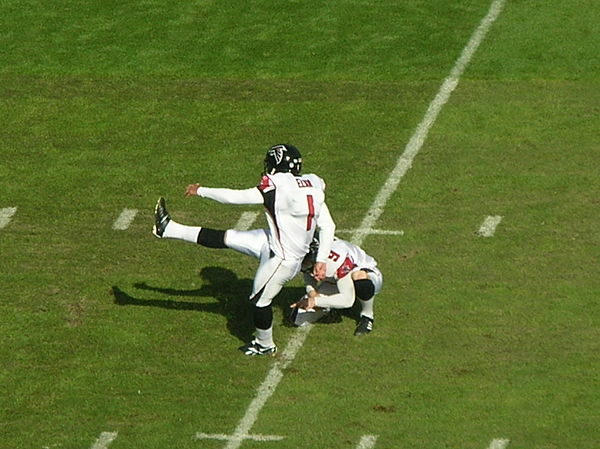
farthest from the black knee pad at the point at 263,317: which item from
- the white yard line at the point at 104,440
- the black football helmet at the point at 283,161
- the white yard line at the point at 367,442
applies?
the white yard line at the point at 104,440

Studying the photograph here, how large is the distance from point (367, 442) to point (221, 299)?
10.3 feet

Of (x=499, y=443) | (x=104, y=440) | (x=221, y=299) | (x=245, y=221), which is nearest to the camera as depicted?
(x=499, y=443)

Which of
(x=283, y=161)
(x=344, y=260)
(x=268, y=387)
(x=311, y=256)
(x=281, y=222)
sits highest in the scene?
(x=283, y=161)

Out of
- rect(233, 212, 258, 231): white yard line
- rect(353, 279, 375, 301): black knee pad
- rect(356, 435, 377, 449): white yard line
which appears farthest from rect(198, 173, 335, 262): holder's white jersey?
rect(233, 212, 258, 231): white yard line

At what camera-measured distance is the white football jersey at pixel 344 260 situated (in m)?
15.0

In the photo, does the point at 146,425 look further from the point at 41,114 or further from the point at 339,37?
the point at 339,37

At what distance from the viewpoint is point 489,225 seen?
17062mm

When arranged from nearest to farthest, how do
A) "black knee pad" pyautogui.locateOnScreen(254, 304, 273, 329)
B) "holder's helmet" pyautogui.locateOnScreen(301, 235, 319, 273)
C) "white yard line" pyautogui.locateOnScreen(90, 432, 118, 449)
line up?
"white yard line" pyautogui.locateOnScreen(90, 432, 118, 449) → "black knee pad" pyautogui.locateOnScreen(254, 304, 273, 329) → "holder's helmet" pyautogui.locateOnScreen(301, 235, 319, 273)

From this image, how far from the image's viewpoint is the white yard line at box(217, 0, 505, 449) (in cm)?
1386

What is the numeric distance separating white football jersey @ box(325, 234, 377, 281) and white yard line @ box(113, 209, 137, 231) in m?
3.13

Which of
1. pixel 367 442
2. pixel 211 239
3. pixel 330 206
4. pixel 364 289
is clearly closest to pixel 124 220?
pixel 330 206

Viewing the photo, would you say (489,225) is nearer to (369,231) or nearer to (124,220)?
(369,231)

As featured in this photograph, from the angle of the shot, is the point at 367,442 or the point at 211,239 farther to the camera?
the point at 211,239

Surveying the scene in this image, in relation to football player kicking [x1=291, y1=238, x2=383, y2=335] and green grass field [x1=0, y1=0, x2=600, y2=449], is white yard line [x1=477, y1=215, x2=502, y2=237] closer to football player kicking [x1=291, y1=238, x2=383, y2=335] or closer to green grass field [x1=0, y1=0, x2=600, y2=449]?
green grass field [x1=0, y1=0, x2=600, y2=449]
